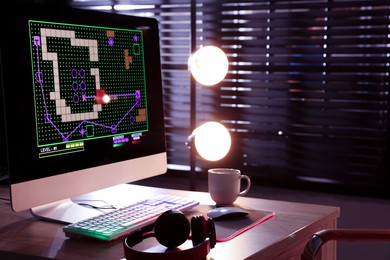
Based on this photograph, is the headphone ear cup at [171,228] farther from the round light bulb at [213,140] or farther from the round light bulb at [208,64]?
the round light bulb at [208,64]

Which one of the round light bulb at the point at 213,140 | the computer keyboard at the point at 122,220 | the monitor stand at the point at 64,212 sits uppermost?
the round light bulb at the point at 213,140

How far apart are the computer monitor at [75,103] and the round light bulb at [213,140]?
126 millimetres

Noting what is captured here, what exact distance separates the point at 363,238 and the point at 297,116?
42.9 inches

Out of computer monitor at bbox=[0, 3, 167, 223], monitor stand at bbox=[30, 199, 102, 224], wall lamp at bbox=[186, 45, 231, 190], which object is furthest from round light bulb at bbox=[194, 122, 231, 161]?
monitor stand at bbox=[30, 199, 102, 224]

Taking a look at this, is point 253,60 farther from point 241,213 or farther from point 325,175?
point 241,213

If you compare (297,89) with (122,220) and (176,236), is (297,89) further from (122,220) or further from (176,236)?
(176,236)

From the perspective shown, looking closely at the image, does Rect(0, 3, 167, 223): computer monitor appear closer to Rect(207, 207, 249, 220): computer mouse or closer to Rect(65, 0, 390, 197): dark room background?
Rect(207, 207, 249, 220): computer mouse

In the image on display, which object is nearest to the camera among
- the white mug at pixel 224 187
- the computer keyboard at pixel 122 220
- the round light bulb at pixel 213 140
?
the computer keyboard at pixel 122 220

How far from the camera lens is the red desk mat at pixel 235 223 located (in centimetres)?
121

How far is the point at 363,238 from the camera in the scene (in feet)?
4.14

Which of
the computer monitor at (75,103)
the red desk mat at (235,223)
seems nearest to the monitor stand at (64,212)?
the computer monitor at (75,103)

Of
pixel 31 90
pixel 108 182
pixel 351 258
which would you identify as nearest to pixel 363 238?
pixel 108 182

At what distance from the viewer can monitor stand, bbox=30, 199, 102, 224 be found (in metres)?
1.32

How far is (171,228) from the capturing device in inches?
40.5
